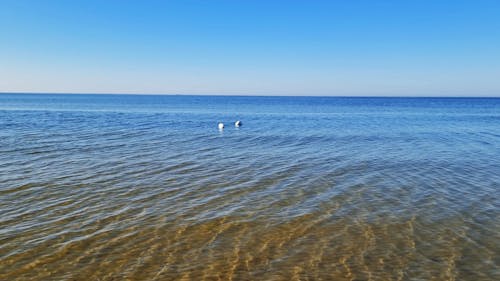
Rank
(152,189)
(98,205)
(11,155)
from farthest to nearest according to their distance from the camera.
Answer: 1. (11,155)
2. (152,189)
3. (98,205)

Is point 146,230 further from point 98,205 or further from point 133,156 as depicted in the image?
point 133,156

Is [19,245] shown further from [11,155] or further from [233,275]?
[11,155]

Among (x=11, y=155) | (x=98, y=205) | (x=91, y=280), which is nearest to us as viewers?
(x=91, y=280)

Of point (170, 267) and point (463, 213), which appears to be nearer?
point (170, 267)

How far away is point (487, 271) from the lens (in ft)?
20.1

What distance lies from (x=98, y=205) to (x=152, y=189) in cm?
204

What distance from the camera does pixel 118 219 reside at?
8539 millimetres

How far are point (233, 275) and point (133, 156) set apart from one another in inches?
508

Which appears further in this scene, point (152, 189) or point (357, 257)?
point (152, 189)

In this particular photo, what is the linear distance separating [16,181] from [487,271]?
1442 cm

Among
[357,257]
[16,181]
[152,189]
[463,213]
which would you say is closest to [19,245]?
[152,189]

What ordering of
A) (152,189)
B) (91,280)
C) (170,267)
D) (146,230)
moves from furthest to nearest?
1. (152,189)
2. (146,230)
3. (170,267)
4. (91,280)

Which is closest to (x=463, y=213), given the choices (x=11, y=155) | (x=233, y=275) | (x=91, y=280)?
(x=233, y=275)

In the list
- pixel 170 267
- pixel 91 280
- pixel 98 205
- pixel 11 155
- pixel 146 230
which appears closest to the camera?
pixel 91 280
